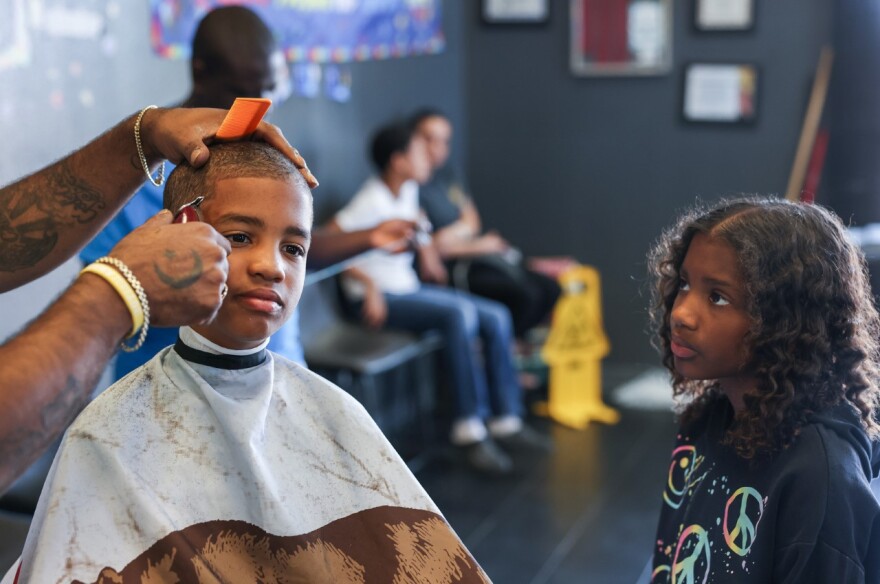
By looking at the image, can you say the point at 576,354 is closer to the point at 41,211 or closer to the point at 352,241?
the point at 352,241

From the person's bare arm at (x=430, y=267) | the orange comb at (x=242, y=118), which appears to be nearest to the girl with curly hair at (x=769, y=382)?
the orange comb at (x=242, y=118)

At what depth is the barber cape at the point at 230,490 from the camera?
1.15m

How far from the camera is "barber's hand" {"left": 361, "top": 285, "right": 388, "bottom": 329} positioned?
155 inches

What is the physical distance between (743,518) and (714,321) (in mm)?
285

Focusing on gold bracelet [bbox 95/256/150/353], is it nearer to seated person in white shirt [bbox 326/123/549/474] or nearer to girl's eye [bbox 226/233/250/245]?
girl's eye [bbox 226/233/250/245]

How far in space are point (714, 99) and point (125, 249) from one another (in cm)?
430

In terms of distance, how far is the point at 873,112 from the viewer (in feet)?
14.9

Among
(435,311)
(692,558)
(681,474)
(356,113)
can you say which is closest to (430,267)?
(435,311)

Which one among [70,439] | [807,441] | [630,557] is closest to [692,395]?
[807,441]

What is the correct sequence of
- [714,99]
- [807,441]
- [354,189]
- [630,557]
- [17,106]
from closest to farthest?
[807,441] < [17,106] < [630,557] < [354,189] < [714,99]

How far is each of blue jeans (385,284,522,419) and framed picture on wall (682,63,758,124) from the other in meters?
1.44

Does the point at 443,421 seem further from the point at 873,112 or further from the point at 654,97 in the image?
the point at 873,112

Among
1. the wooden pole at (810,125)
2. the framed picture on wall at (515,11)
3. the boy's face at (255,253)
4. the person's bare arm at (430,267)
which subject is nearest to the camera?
the boy's face at (255,253)

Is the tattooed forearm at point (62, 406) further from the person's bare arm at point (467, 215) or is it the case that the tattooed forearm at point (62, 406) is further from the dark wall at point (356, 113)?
the person's bare arm at point (467, 215)
